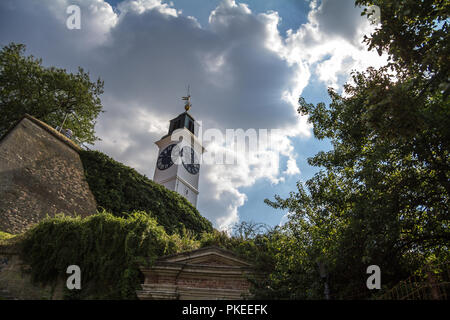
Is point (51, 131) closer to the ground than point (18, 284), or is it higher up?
higher up

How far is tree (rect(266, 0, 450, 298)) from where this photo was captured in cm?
557

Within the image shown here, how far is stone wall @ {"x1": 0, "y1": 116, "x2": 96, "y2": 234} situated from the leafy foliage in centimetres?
261

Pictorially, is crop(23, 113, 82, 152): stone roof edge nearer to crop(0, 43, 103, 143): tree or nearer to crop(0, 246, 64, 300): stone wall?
crop(0, 43, 103, 143): tree

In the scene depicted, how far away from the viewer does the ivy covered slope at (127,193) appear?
1584 cm

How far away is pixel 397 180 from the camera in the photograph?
22.6ft

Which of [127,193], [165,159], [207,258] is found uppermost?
[165,159]

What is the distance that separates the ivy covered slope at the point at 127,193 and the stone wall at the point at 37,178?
55 cm

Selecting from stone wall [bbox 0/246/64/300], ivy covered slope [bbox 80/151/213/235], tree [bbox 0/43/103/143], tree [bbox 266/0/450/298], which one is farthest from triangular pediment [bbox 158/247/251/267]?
tree [bbox 0/43/103/143]

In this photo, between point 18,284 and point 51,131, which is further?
point 51,131

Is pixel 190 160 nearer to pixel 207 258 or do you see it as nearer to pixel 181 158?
pixel 181 158

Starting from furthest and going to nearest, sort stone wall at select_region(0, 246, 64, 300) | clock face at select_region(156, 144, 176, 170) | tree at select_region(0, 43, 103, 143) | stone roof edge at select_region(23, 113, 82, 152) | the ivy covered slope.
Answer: clock face at select_region(156, 144, 176, 170) → tree at select_region(0, 43, 103, 143) → stone roof edge at select_region(23, 113, 82, 152) → the ivy covered slope → stone wall at select_region(0, 246, 64, 300)

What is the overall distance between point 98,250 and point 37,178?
275 inches

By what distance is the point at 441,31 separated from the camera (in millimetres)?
5480

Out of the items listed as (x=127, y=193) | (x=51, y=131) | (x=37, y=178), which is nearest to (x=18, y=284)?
(x=37, y=178)
